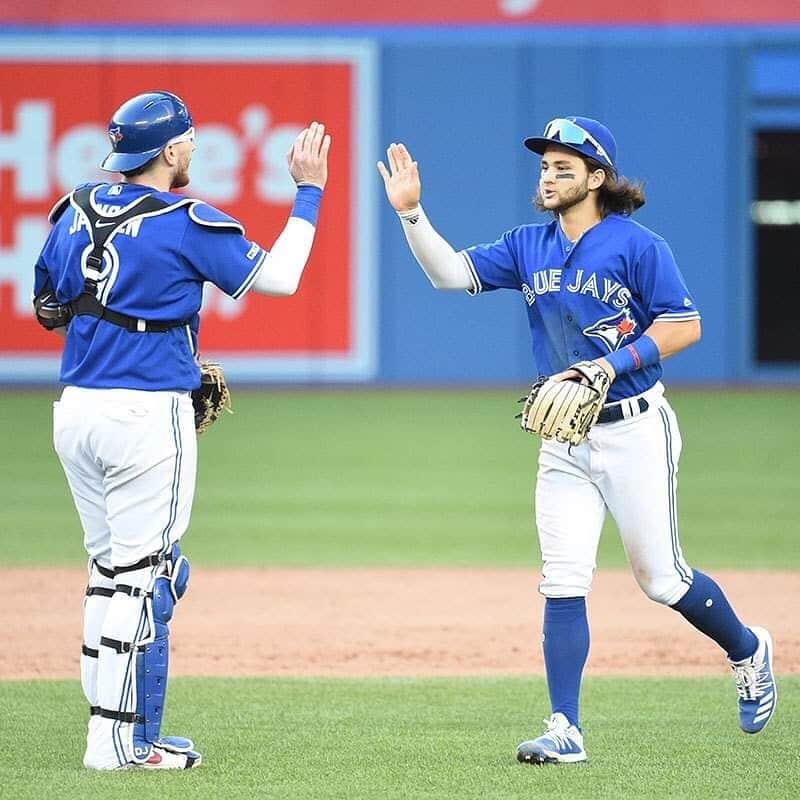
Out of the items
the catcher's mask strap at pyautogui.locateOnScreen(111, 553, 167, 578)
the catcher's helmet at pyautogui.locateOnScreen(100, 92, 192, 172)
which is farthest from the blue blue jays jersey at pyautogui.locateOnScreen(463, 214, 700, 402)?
the catcher's mask strap at pyautogui.locateOnScreen(111, 553, 167, 578)

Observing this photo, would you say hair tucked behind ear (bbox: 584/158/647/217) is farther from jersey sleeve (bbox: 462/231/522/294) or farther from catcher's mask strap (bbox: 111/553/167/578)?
catcher's mask strap (bbox: 111/553/167/578)

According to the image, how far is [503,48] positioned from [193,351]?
15480 millimetres

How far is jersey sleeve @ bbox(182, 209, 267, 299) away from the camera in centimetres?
488

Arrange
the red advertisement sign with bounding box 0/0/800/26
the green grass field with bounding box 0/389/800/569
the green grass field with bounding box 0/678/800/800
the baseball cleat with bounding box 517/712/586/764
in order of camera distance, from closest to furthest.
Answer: the green grass field with bounding box 0/678/800/800
the baseball cleat with bounding box 517/712/586/764
the green grass field with bounding box 0/389/800/569
the red advertisement sign with bounding box 0/0/800/26

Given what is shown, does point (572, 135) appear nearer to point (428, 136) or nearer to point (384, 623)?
point (384, 623)

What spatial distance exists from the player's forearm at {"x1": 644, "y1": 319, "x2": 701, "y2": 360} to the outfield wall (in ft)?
47.2

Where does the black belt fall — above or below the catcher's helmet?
below

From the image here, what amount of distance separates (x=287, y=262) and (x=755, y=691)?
2.12 m

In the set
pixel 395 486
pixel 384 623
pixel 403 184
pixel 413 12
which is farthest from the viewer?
pixel 413 12

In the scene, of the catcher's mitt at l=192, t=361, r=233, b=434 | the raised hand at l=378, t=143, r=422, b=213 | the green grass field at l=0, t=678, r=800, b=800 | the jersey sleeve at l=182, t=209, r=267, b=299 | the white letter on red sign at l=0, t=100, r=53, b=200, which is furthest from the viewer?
the white letter on red sign at l=0, t=100, r=53, b=200

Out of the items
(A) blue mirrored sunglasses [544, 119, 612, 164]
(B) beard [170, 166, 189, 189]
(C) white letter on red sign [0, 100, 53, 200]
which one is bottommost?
(B) beard [170, 166, 189, 189]

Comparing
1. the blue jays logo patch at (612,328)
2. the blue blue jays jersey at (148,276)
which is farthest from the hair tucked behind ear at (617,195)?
the blue blue jays jersey at (148,276)

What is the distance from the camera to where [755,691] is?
552 centimetres

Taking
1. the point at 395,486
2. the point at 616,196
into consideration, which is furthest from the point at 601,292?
the point at 395,486
